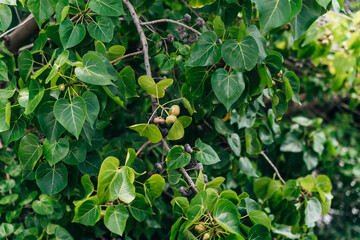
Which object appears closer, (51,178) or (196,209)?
(196,209)

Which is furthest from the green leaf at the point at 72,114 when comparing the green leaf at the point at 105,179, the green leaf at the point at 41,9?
the green leaf at the point at 41,9

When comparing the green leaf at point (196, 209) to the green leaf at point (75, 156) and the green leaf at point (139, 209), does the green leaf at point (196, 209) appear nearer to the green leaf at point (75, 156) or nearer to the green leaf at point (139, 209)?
the green leaf at point (139, 209)

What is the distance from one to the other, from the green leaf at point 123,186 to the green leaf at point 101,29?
1.43ft

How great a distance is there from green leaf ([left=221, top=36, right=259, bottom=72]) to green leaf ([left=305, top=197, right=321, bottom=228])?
0.82 m

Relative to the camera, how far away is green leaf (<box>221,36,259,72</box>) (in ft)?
3.17

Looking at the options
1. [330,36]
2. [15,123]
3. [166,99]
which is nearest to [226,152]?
[166,99]

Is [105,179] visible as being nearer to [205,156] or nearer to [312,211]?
[205,156]

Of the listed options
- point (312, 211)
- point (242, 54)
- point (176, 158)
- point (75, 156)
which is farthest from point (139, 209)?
point (312, 211)

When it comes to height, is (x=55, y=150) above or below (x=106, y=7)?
below

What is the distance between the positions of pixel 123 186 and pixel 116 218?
0.09 m

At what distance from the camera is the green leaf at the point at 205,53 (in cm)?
103

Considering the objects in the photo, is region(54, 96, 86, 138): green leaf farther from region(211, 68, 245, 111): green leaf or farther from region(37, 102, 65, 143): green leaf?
region(211, 68, 245, 111): green leaf

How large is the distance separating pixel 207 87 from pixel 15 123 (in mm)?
628

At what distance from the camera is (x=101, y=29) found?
3.62ft
